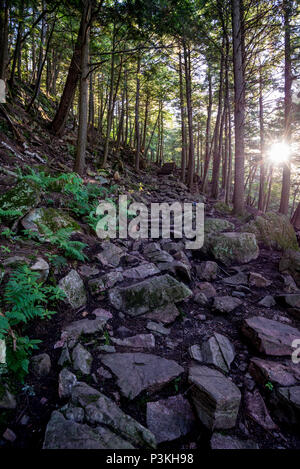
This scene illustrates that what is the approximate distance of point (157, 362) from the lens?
262 cm

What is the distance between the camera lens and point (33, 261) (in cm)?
307

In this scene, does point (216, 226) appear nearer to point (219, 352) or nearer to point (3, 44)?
point (219, 352)

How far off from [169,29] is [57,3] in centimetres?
389

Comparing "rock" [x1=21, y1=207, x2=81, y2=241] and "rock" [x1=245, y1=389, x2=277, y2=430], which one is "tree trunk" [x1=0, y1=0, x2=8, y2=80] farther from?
"rock" [x1=245, y1=389, x2=277, y2=430]

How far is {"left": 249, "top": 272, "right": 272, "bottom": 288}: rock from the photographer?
4508 mm

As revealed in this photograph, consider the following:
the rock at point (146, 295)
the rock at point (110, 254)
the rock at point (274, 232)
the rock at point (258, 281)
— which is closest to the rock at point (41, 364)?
the rock at point (146, 295)

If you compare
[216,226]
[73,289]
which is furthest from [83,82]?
[73,289]

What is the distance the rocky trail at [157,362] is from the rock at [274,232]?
194cm

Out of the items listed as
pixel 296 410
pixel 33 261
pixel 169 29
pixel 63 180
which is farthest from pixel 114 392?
pixel 169 29

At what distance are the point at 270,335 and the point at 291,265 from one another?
8.50ft

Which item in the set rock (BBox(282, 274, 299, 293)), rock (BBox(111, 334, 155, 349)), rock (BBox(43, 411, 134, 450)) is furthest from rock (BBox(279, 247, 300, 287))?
rock (BBox(43, 411, 134, 450))

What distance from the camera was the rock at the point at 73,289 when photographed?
10.5 ft

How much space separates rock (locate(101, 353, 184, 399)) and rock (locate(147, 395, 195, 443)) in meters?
0.16

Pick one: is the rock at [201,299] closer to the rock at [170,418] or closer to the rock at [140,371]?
the rock at [140,371]
